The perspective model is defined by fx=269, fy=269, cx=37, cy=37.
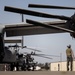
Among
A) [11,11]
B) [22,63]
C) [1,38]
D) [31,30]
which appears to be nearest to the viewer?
[11,11]

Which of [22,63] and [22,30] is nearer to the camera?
[22,30]

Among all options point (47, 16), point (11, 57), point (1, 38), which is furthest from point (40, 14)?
point (11, 57)

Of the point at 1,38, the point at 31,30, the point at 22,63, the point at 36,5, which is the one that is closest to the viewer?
the point at 36,5

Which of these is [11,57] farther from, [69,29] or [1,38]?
[69,29]

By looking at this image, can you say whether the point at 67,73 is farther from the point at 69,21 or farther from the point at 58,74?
the point at 69,21

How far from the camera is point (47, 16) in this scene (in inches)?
135

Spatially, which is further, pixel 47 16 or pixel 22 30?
pixel 22 30

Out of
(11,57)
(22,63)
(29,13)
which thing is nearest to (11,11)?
(29,13)

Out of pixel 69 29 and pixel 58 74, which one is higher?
pixel 69 29

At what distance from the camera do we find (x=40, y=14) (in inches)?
134

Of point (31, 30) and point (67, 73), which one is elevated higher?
point (31, 30)

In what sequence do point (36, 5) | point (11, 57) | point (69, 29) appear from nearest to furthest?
point (36, 5), point (69, 29), point (11, 57)

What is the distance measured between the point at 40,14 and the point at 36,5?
0.87ft

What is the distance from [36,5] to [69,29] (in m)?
0.62
